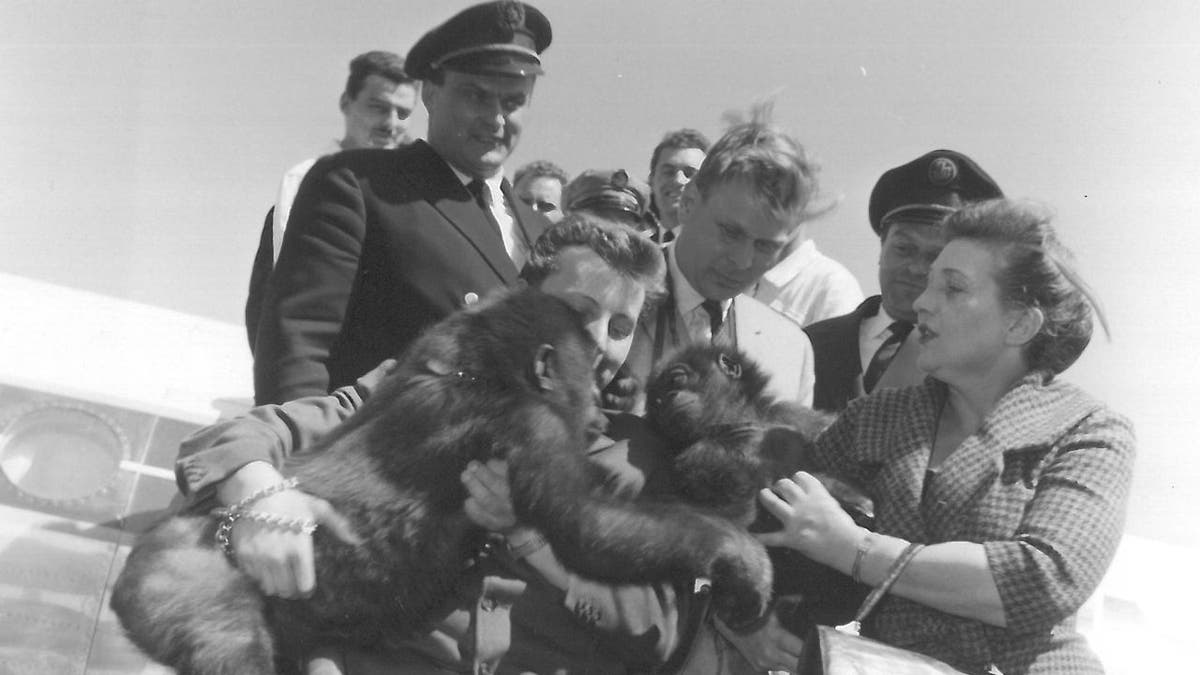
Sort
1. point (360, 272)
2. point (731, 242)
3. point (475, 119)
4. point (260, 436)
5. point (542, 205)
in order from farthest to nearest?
point (542, 205)
point (475, 119)
point (731, 242)
point (360, 272)
point (260, 436)

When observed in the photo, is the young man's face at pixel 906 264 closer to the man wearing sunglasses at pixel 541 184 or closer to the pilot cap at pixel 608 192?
the pilot cap at pixel 608 192

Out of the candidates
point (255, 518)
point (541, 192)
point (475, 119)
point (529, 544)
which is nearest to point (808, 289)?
point (475, 119)

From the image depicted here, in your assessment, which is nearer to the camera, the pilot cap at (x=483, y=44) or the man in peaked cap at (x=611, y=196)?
the pilot cap at (x=483, y=44)

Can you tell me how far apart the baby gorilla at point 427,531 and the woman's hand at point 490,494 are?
0.02 metres

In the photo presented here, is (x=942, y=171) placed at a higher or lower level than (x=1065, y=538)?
higher

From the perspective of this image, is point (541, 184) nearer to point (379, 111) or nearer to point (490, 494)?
point (379, 111)

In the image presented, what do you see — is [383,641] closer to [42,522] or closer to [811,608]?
[811,608]

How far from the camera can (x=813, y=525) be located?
250 centimetres

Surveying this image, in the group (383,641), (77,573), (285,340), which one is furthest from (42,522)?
(383,641)

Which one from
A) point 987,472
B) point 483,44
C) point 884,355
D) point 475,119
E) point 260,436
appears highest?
point 483,44

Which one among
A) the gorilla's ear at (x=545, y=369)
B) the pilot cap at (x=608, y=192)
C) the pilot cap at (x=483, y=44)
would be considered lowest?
the gorilla's ear at (x=545, y=369)

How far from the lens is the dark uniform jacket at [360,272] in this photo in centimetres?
313

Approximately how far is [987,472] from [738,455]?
47 cm

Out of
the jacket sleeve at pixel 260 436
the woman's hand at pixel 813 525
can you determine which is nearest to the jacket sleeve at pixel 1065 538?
the woman's hand at pixel 813 525
